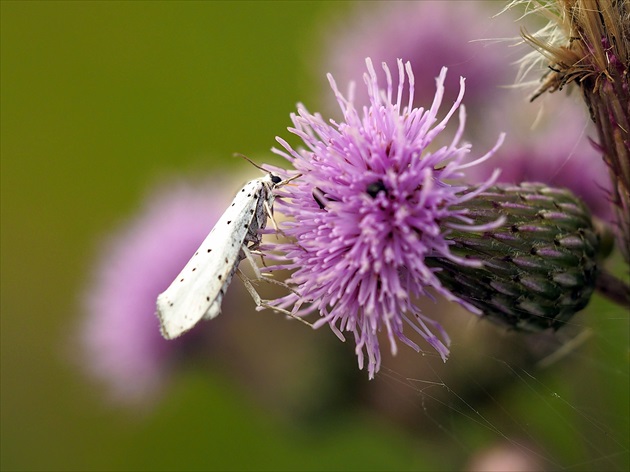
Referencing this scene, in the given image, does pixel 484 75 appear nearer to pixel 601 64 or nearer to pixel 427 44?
pixel 427 44

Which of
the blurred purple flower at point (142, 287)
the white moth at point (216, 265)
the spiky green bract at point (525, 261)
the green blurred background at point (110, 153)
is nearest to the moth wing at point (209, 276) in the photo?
the white moth at point (216, 265)

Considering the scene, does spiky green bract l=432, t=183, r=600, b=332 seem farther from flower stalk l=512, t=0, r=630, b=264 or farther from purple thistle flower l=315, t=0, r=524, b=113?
purple thistle flower l=315, t=0, r=524, b=113

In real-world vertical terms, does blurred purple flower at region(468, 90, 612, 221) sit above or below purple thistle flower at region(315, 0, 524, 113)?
below

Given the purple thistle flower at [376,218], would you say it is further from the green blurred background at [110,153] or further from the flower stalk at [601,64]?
the green blurred background at [110,153]

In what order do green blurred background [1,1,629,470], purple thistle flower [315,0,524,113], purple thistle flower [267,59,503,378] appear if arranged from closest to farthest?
purple thistle flower [267,59,503,378] < purple thistle flower [315,0,524,113] < green blurred background [1,1,629,470]

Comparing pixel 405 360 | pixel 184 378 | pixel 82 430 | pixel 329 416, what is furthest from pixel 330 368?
pixel 82 430

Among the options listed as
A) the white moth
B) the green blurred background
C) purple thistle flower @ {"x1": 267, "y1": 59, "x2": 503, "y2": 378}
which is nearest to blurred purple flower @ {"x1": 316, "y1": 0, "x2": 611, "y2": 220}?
the green blurred background
